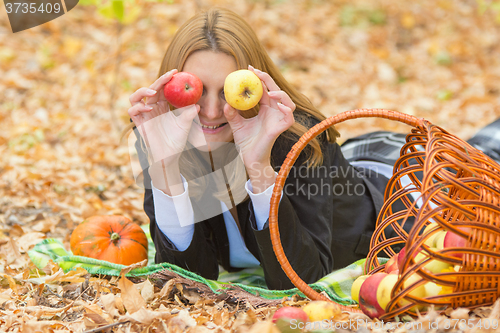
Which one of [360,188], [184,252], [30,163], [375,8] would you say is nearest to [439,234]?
[360,188]

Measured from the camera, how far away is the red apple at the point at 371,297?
1.43 m

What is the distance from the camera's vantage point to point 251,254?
2.35 m

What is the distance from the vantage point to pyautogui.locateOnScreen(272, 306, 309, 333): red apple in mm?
1359

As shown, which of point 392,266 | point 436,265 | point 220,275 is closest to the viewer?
point 436,265

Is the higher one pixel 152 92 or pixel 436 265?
pixel 152 92

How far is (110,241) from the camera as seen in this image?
93.0 inches

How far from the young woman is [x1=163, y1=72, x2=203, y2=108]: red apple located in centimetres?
4

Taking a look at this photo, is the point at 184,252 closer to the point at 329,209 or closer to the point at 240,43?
the point at 329,209

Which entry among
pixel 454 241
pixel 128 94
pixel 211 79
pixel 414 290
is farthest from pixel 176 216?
pixel 128 94

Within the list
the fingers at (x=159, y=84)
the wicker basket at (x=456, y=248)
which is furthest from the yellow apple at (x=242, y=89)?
the wicker basket at (x=456, y=248)

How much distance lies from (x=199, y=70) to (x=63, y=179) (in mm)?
2164

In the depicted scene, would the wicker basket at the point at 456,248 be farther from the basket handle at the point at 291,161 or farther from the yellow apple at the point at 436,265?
the basket handle at the point at 291,161

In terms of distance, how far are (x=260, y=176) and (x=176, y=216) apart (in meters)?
0.47

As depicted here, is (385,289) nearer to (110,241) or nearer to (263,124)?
(263,124)
